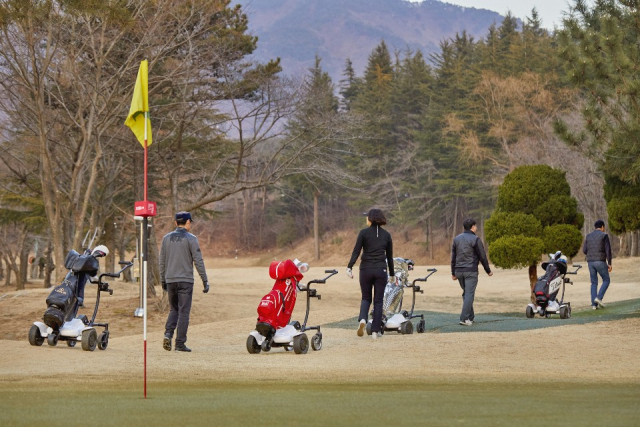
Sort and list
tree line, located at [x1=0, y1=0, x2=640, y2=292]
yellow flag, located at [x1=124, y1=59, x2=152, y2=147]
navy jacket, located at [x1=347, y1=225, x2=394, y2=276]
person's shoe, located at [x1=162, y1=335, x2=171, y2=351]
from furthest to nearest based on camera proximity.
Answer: tree line, located at [x1=0, y1=0, x2=640, y2=292] → navy jacket, located at [x1=347, y1=225, x2=394, y2=276] → person's shoe, located at [x1=162, y1=335, x2=171, y2=351] → yellow flag, located at [x1=124, y1=59, x2=152, y2=147]

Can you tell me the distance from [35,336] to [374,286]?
543 centimetres

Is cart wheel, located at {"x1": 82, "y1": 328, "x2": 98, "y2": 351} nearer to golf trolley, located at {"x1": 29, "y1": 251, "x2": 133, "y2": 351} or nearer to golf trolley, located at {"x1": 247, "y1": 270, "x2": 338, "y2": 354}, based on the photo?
golf trolley, located at {"x1": 29, "y1": 251, "x2": 133, "y2": 351}

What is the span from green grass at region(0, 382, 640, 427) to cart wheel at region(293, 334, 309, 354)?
3332 millimetres

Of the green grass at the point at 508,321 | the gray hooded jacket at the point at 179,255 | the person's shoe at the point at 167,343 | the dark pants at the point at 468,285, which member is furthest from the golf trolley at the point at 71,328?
the dark pants at the point at 468,285

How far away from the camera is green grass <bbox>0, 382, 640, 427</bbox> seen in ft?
23.9

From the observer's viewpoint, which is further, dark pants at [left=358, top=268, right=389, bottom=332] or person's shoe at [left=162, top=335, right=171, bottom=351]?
dark pants at [left=358, top=268, right=389, bottom=332]

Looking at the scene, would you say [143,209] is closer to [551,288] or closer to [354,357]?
[354,357]

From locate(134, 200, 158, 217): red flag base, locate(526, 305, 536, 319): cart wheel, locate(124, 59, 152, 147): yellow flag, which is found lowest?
locate(526, 305, 536, 319): cart wheel

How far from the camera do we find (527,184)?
22.2 metres

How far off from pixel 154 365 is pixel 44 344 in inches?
161

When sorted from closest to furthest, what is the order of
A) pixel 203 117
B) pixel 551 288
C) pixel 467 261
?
pixel 467 261 → pixel 551 288 → pixel 203 117

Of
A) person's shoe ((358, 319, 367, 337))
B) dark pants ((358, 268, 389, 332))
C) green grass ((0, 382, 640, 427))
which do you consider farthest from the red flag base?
person's shoe ((358, 319, 367, 337))

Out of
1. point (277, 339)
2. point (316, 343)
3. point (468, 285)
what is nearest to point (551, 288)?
point (468, 285)

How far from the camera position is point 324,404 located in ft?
27.0
